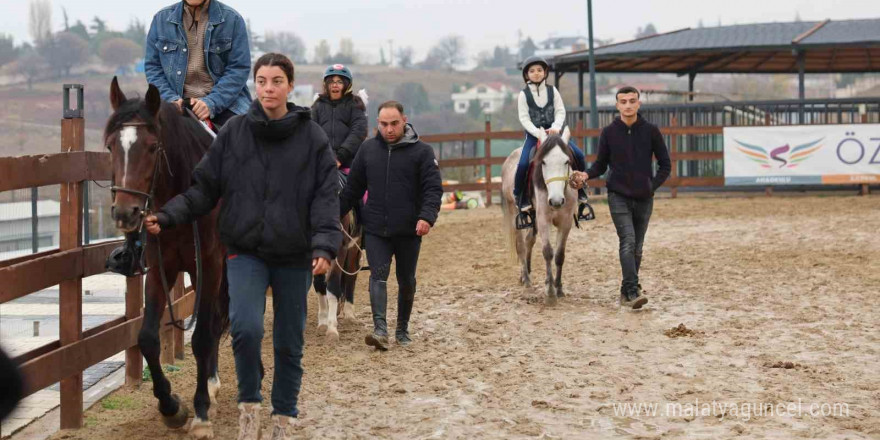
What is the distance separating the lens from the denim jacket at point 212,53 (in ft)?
20.7

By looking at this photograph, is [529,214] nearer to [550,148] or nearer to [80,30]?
[550,148]

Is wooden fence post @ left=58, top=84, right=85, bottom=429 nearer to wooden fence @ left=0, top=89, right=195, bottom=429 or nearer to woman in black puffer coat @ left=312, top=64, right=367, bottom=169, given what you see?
wooden fence @ left=0, top=89, right=195, bottom=429

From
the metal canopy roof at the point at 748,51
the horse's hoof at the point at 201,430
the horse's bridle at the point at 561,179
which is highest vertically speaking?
the metal canopy roof at the point at 748,51

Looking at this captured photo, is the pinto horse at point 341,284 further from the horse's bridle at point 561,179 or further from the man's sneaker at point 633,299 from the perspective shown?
the man's sneaker at point 633,299

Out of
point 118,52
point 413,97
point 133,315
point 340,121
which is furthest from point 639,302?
point 413,97

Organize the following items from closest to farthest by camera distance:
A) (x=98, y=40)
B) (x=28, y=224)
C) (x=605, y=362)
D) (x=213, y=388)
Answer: (x=213, y=388), (x=605, y=362), (x=28, y=224), (x=98, y=40)

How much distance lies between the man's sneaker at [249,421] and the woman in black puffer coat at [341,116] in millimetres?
4160

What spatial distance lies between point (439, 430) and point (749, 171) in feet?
63.4

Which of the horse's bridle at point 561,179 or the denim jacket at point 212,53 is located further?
the horse's bridle at point 561,179

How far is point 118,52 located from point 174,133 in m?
133

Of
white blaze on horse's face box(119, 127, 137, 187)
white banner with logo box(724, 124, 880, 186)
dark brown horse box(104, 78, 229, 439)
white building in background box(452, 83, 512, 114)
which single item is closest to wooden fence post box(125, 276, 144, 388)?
dark brown horse box(104, 78, 229, 439)

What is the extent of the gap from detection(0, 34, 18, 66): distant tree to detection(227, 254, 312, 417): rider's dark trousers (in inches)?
5138

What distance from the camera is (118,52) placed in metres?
130

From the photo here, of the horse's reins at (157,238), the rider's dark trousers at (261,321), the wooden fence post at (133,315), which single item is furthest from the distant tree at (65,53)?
the rider's dark trousers at (261,321)
